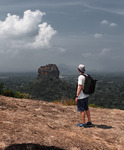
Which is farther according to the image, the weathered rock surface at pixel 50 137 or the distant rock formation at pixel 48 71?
the distant rock formation at pixel 48 71

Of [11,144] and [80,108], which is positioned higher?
[80,108]

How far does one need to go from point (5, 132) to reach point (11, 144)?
620 mm

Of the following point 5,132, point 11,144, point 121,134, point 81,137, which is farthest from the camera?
point 121,134

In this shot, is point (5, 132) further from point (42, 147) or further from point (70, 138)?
point (70, 138)

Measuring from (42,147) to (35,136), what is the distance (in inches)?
17.2

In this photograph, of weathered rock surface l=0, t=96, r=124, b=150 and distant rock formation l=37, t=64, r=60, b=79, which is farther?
distant rock formation l=37, t=64, r=60, b=79

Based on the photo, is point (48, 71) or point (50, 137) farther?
point (48, 71)

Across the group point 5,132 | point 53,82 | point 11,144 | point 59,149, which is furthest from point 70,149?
point 53,82

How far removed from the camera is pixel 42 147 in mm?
4660

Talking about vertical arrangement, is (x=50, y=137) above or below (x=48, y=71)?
below

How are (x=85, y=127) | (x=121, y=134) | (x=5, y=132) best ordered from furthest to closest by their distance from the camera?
(x=85, y=127), (x=121, y=134), (x=5, y=132)

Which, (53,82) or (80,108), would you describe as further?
(53,82)

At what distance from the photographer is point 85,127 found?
6.75 metres

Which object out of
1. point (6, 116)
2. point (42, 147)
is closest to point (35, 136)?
point (42, 147)
